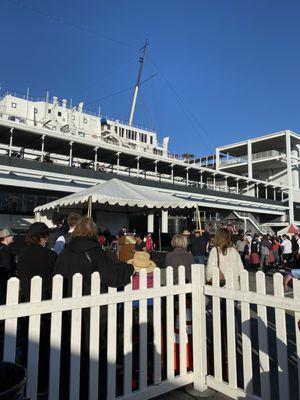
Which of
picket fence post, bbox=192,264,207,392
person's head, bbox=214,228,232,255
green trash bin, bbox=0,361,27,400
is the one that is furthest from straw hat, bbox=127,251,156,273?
green trash bin, bbox=0,361,27,400

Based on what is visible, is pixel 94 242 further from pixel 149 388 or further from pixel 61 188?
pixel 61 188

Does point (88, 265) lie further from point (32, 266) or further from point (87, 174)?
point (87, 174)

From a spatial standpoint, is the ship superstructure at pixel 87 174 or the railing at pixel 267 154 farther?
the railing at pixel 267 154

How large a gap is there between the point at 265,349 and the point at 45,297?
253 cm

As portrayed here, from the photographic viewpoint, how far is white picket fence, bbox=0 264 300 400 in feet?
7.75

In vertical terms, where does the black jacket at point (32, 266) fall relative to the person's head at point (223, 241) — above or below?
below

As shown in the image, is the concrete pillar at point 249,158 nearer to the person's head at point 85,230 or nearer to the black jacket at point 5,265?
the black jacket at point 5,265

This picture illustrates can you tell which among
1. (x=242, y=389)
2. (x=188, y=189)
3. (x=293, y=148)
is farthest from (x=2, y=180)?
(x=293, y=148)

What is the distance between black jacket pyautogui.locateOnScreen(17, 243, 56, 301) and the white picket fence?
44.5 inches

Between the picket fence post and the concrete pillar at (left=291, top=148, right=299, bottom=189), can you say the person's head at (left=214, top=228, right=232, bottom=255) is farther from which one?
the concrete pillar at (left=291, top=148, right=299, bottom=189)

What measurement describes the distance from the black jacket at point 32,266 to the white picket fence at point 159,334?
3.71 ft

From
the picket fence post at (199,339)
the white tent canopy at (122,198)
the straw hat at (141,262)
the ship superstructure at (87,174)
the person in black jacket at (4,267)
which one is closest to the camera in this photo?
the picket fence post at (199,339)

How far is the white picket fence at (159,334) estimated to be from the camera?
7.75 ft

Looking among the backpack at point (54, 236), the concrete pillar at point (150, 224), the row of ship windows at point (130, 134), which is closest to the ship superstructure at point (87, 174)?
the concrete pillar at point (150, 224)
